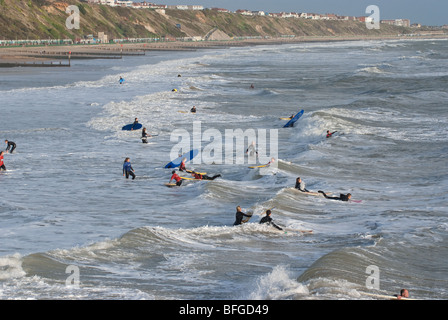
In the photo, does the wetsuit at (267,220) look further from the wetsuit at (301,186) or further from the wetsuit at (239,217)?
the wetsuit at (301,186)

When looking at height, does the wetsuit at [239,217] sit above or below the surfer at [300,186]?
below

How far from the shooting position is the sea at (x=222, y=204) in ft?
44.0

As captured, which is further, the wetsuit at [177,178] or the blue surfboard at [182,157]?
the blue surfboard at [182,157]

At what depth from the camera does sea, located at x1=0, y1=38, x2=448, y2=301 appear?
1341 cm

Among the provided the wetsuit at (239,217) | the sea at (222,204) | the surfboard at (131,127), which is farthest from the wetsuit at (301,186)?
the surfboard at (131,127)

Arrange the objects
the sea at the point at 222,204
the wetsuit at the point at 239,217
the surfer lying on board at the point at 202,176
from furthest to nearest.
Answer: the surfer lying on board at the point at 202,176, the wetsuit at the point at 239,217, the sea at the point at 222,204

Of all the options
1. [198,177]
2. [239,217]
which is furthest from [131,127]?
[239,217]

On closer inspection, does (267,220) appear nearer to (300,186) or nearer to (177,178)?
(300,186)

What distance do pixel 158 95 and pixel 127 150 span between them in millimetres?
24574

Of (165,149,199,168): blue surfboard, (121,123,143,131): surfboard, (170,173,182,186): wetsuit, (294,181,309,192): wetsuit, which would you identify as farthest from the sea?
(121,123,143,131): surfboard

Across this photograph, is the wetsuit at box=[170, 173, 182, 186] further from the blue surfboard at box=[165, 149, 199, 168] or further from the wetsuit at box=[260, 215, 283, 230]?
the wetsuit at box=[260, 215, 283, 230]

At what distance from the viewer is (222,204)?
20.6m

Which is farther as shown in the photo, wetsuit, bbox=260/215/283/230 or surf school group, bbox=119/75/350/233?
surf school group, bbox=119/75/350/233
